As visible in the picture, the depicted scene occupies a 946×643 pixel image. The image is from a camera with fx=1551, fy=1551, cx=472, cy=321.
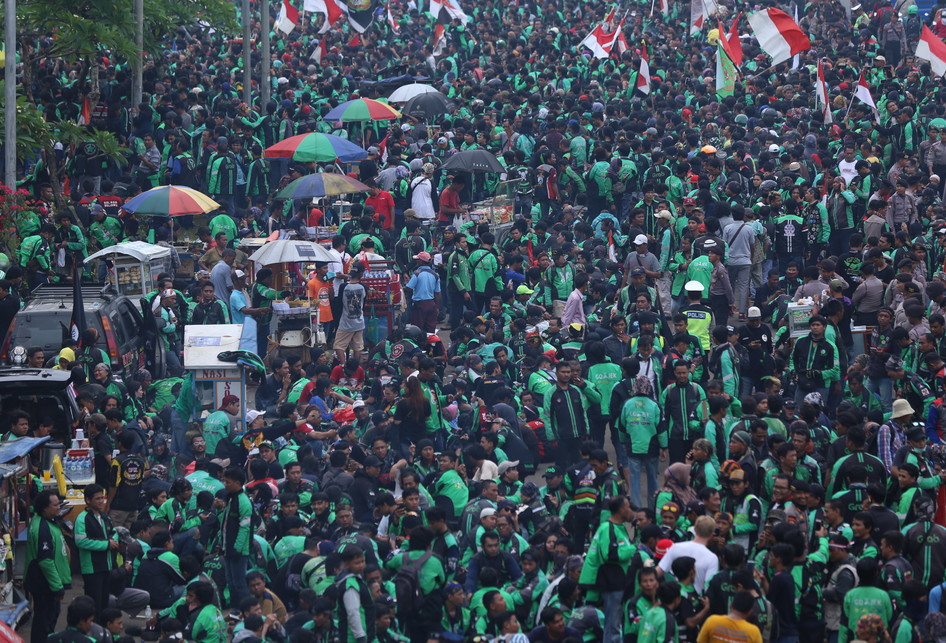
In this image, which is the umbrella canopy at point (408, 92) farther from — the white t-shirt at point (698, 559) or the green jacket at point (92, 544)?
the white t-shirt at point (698, 559)

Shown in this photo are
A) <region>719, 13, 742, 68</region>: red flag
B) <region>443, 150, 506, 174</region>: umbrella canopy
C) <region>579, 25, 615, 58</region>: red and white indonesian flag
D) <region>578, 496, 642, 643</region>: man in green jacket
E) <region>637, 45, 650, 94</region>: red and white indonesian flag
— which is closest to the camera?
<region>578, 496, 642, 643</region>: man in green jacket

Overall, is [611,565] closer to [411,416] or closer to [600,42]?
[411,416]

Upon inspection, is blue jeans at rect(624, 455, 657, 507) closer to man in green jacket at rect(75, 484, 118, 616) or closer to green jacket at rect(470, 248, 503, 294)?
man in green jacket at rect(75, 484, 118, 616)

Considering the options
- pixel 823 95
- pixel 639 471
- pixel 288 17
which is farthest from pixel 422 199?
pixel 288 17

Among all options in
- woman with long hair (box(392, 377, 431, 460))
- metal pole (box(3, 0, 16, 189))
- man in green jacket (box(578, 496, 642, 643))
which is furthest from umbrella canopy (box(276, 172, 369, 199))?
man in green jacket (box(578, 496, 642, 643))

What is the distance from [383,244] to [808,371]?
852 centimetres

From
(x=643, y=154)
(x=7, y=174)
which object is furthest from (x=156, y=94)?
(x=643, y=154)

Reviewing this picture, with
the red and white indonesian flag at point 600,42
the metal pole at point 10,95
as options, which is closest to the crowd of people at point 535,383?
the metal pole at point 10,95

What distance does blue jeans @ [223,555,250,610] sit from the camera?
46.5 ft

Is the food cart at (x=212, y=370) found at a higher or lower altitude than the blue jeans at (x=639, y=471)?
higher

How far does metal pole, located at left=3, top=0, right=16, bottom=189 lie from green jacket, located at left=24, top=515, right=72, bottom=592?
1053 cm

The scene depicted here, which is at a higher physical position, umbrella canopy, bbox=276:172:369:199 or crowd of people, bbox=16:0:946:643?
umbrella canopy, bbox=276:172:369:199

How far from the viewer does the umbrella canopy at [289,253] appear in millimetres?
20375

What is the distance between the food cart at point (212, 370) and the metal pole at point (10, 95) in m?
5.99
